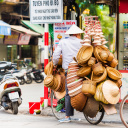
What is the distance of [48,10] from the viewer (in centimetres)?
908

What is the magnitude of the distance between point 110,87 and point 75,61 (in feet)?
3.09

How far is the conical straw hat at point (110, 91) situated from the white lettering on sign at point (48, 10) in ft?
9.61

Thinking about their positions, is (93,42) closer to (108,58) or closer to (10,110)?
(108,58)

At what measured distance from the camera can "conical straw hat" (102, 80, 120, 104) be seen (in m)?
6.56

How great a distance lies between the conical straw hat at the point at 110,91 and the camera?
21.5 ft

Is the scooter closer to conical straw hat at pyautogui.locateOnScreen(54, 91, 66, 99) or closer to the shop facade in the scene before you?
conical straw hat at pyautogui.locateOnScreen(54, 91, 66, 99)

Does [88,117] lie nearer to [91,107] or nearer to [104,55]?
[91,107]

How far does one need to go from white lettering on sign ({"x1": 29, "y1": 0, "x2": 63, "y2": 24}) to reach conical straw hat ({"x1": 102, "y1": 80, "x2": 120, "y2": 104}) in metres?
2.93

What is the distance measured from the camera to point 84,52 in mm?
6957

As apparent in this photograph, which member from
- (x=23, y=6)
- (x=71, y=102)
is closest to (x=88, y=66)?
(x=71, y=102)

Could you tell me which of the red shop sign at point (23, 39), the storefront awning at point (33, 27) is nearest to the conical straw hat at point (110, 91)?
the red shop sign at point (23, 39)

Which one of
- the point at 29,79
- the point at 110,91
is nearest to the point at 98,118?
the point at 110,91

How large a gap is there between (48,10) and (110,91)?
3317 millimetres

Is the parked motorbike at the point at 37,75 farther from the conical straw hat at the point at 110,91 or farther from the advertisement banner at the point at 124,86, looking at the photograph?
the conical straw hat at the point at 110,91
